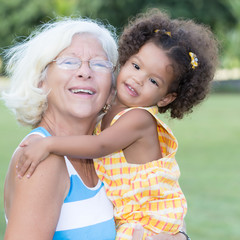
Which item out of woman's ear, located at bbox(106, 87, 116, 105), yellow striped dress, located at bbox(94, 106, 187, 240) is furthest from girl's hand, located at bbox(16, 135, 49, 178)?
woman's ear, located at bbox(106, 87, 116, 105)

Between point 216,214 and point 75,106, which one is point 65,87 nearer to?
point 75,106

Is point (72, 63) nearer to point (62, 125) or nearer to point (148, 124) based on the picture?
point (62, 125)

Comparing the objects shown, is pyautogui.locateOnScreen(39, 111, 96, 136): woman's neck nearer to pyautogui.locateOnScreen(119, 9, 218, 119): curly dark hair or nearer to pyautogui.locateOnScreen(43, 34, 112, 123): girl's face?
pyautogui.locateOnScreen(43, 34, 112, 123): girl's face

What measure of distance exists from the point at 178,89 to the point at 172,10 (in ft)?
126

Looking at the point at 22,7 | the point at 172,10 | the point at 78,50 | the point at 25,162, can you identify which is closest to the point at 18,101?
the point at 78,50

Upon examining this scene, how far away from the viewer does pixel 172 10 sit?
40.9 m

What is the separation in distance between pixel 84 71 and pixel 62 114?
276 millimetres

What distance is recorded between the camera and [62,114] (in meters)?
3.00

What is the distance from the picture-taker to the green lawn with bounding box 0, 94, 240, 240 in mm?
7746

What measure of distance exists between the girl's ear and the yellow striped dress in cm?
31

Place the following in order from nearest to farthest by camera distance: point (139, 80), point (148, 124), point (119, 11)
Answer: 1. point (148, 124)
2. point (139, 80)
3. point (119, 11)

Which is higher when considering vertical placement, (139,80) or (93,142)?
(139,80)

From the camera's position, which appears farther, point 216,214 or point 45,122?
point 216,214

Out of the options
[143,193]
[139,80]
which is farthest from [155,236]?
[139,80]
